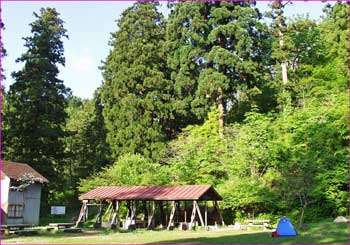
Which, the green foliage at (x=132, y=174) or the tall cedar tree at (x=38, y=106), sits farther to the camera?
the tall cedar tree at (x=38, y=106)

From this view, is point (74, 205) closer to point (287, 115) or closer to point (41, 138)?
point (41, 138)

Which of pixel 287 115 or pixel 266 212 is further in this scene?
pixel 287 115

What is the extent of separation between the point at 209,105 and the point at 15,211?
51.7 feet

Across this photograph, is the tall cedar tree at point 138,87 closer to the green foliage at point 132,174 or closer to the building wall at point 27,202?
the green foliage at point 132,174

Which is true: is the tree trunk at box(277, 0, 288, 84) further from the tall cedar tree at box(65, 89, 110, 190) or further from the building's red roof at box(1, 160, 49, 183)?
the building's red roof at box(1, 160, 49, 183)

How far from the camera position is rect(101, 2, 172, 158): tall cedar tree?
34750mm

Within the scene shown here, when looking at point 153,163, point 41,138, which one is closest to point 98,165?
point 41,138

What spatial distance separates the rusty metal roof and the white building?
5116 millimetres

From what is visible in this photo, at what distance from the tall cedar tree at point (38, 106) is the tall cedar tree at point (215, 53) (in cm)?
1059

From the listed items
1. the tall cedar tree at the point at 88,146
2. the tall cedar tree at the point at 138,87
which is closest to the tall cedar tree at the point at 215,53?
the tall cedar tree at the point at 138,87

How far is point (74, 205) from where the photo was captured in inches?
1666

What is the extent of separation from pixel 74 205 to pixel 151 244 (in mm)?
29688

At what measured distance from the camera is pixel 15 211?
2867cm

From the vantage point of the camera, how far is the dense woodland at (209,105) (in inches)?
1036
